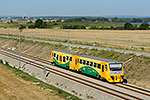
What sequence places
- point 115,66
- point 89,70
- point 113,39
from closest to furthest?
1. point 115,66
2. point 89,70
3. point 113,39

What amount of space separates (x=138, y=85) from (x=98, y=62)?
6.25 m

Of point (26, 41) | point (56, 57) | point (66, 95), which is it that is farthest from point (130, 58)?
point (26, 41)

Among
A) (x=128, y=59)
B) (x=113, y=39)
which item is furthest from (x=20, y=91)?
(x=113, y=39)

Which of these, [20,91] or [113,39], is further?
[113,39]

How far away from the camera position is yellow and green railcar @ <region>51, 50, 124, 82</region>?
88.7 ft

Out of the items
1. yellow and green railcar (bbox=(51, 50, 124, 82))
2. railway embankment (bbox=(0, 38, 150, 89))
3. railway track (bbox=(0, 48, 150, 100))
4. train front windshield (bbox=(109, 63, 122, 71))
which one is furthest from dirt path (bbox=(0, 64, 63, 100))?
railway embankment (bbox=(0, 38, 150, 89))

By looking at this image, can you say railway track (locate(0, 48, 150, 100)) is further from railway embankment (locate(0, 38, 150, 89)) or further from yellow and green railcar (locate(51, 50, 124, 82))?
railway embankment (locate(0, 38, 150, 89))

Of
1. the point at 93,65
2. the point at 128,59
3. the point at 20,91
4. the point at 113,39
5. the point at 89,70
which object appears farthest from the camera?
the point at 113,39

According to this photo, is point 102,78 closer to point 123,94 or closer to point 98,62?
point 98,62

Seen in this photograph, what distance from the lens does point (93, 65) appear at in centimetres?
2953


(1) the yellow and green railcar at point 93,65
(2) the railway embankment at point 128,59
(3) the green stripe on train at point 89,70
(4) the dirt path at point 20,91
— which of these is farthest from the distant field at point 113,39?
(4) the dirt path at point 20,91

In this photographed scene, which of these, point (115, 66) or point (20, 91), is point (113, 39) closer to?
point (115, 66)

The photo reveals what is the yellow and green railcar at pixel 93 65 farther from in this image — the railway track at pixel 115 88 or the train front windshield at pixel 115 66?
the railway track at pixel 115 88

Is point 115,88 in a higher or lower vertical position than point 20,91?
higher
